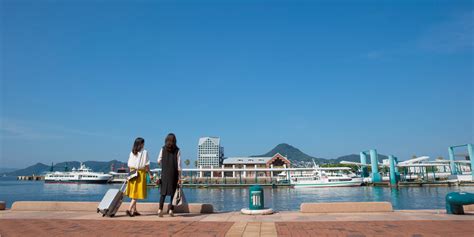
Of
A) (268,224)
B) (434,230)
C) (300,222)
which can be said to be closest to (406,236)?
(434,230)

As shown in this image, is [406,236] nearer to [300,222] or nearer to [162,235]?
[300,222]

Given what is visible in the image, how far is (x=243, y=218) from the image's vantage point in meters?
7.02

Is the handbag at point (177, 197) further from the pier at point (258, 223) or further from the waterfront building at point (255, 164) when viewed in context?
the waterfront building at point (255, 164)

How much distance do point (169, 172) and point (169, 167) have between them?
116mm

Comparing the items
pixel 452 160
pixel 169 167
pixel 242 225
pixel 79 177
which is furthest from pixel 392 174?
pixel 79 177

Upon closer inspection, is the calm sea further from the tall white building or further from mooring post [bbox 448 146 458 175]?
the tall white building

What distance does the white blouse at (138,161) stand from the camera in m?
7.42

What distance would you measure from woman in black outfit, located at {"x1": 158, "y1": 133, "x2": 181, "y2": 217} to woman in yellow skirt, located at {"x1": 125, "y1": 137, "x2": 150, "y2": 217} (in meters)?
0.39

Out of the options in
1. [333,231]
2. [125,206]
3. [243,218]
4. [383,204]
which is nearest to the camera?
[333,231]

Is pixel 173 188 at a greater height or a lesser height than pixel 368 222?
greater

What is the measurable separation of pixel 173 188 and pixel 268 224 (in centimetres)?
245

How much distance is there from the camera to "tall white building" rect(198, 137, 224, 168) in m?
123

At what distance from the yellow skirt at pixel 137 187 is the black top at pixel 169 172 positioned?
49 cm

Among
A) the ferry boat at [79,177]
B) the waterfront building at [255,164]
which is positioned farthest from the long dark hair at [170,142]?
the ferry boat at [79,177]
